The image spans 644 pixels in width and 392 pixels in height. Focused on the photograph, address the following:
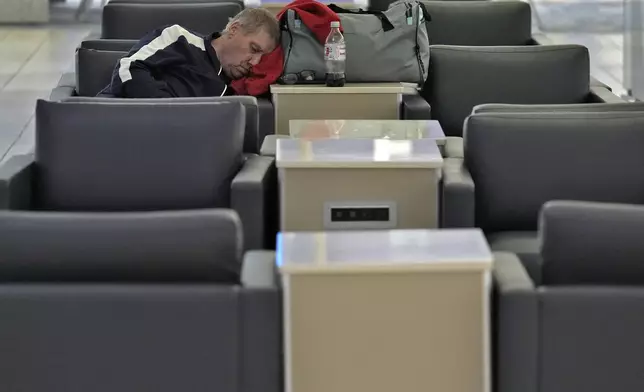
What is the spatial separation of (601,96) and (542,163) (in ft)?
3.92

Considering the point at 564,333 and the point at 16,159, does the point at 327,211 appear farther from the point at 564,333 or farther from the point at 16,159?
the point at 564,333

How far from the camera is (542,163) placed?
3307 mm

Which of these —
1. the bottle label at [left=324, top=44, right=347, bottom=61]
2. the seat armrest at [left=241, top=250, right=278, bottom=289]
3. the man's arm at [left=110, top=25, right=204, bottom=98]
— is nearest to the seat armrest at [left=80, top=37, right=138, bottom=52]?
the man's arm at [left=110, top=25, right=204, bottom=98]

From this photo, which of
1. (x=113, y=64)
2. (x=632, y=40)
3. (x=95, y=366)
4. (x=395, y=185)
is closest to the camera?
(x=95, y=366)

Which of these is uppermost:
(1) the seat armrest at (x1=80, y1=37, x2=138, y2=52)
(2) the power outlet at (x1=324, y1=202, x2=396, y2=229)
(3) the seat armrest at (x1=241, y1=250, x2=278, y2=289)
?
(1) the seat armrest at (x1=80, y1=37, x2=138, y2=52)

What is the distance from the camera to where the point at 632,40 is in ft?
23.7

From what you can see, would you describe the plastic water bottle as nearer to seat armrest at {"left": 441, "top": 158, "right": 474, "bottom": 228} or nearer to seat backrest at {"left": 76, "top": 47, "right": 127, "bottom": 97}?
seat backrest at {"left": 76, "top": 47, "right": 127, "bottom": 97}

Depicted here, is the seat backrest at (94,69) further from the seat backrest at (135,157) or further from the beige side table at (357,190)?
the beige side table at (357,190)

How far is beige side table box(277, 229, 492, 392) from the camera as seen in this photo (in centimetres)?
206

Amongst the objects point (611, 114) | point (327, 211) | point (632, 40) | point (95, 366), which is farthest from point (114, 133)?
point (632, 40)

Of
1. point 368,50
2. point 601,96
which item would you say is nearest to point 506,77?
point 601,96

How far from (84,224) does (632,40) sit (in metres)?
5.92

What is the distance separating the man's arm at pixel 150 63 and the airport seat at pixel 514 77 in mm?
1117

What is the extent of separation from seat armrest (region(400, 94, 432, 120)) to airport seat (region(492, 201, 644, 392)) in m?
2.25
